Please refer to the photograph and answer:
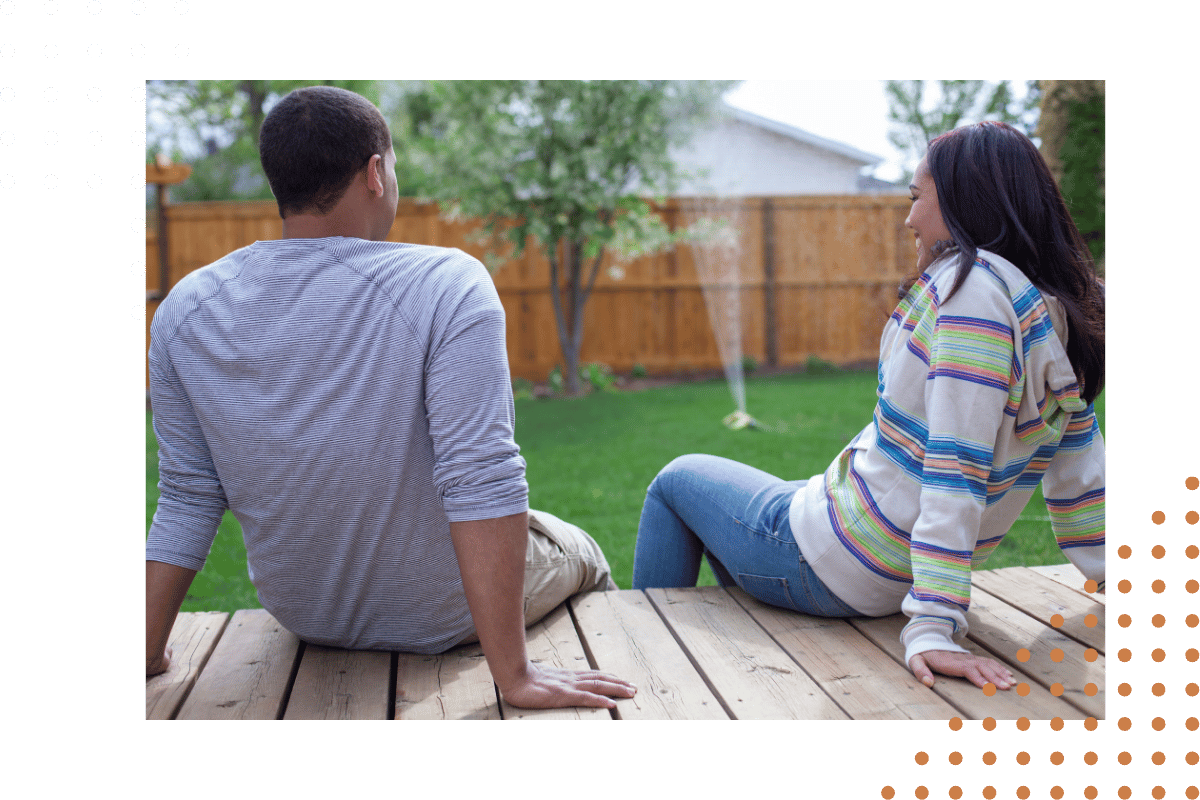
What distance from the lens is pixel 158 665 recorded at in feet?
5.76

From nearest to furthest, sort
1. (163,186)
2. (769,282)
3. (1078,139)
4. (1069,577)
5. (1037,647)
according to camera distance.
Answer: (1037,647)
(1069,577)
(1078,139)
(163,186)
(769,282)

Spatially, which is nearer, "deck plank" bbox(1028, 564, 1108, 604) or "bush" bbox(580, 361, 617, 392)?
"deck plank" bbox(1028, 564, 1108, 604)

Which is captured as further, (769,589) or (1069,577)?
(1069,577)

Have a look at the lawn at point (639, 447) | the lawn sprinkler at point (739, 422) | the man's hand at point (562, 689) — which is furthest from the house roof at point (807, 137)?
the man's hand at point (562, 689)

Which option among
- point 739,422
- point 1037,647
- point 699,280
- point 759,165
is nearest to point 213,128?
point 759,165

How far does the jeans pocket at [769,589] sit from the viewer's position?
1.96 meters

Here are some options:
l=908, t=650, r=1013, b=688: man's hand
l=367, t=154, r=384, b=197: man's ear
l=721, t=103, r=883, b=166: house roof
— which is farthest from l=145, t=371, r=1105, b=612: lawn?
l=721, t=103, r=883, b=166: house roof

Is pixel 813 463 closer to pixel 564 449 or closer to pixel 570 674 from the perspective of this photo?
pixel 564 449

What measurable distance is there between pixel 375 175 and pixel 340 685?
0.91m

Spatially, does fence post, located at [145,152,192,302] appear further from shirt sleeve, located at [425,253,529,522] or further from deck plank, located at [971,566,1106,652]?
deck plank, located at [971,566,1106,652]

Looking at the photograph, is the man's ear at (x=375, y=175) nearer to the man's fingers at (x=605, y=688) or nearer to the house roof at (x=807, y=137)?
the man's fingers at (x=605, y=688)

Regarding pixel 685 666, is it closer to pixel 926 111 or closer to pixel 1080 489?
pixel 1080 489

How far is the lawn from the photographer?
3395mm

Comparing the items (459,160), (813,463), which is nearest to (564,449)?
(813,463)
